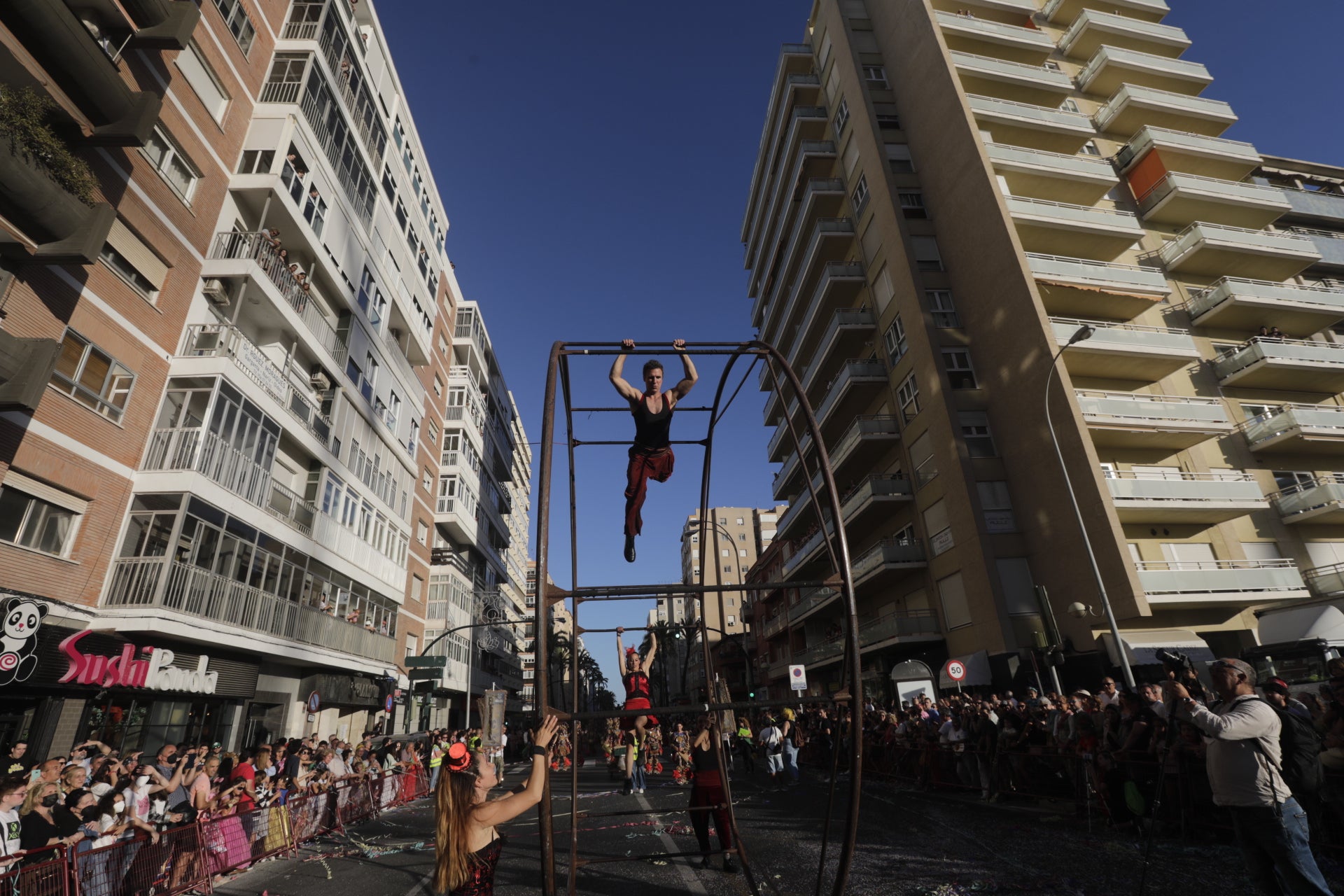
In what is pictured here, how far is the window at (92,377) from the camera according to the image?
13711mm

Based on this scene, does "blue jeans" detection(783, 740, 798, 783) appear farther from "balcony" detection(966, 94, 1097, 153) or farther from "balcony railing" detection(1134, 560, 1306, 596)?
"balcony" detection(966, 94, 1097, 153)

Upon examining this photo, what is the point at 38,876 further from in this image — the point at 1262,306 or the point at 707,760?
the point at 1262,306

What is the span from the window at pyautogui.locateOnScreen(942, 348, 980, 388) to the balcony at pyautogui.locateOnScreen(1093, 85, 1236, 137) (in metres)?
14.7

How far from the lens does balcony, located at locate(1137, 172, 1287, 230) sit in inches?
1187

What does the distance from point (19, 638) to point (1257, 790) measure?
1633cm

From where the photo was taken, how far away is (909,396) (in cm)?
3072

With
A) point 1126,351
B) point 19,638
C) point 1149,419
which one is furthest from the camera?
point 1126,351

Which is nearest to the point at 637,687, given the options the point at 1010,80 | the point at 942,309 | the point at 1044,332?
the point at 1044,332

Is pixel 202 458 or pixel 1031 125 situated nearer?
pixel 202 458

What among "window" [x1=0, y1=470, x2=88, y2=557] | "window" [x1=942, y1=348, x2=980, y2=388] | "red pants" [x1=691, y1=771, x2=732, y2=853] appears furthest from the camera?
"window" [x1=942, y1=348, x2=980, y2=388]

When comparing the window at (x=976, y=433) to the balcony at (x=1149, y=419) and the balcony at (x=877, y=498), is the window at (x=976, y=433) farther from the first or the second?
the balcony at (x=877, y=498)

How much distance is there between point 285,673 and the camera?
68.9 feet

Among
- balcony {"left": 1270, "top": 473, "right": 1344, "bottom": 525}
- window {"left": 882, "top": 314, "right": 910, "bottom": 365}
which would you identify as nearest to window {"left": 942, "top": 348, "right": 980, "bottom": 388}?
window {"left": 882, "top": 314, "right": 910, "bottom": 365}

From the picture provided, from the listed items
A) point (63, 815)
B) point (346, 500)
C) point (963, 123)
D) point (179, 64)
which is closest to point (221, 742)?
point (346, 500)
